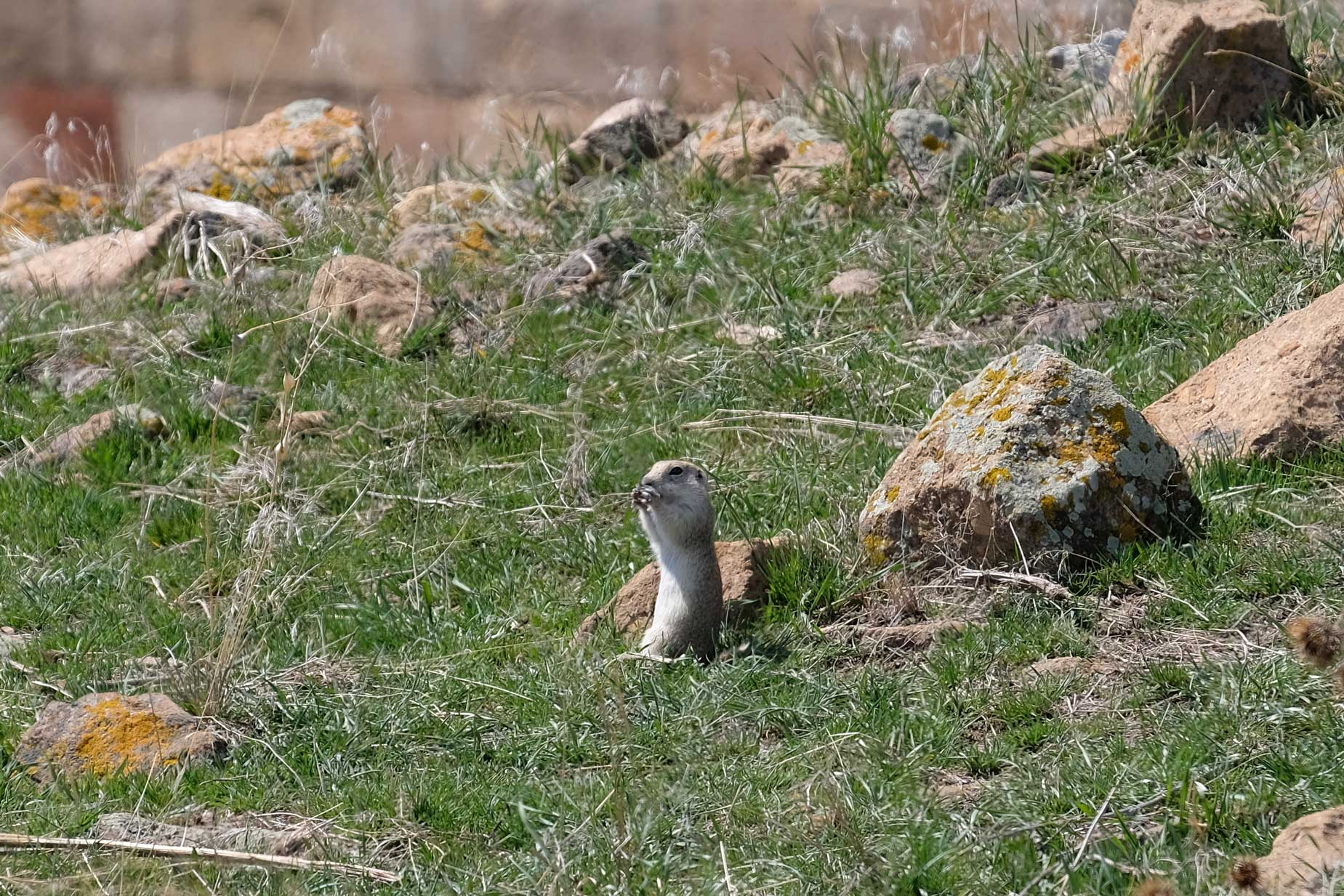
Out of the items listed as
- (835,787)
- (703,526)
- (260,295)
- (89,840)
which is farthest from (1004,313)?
(89,840)

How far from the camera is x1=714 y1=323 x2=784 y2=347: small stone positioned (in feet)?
23.2

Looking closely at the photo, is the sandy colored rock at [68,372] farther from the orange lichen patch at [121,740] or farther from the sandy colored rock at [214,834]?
the sandy colored rock at [214,834]

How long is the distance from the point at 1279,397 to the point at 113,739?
3.85 meters

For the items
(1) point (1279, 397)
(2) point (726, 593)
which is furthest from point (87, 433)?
(1) point (1279, 397)

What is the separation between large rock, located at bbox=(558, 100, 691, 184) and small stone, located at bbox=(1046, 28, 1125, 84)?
2456 mm

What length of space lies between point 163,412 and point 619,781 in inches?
177

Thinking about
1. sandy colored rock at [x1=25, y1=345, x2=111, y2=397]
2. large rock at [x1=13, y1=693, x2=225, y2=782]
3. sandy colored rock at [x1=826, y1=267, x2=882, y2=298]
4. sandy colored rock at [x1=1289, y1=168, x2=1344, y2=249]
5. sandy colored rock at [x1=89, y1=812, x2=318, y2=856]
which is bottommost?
sandy colored rock at [x1=25, y1=345, x2=111, y2=397]

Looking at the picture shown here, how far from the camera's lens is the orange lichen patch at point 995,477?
4.76 meters

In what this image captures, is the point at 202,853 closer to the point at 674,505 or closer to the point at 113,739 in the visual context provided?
the point at 113,739

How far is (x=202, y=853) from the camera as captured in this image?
373 centimetres

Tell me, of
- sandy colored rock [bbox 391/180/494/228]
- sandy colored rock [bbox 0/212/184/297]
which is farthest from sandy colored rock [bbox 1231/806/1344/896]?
sandy colored rock [bbox 0/212/184/297]

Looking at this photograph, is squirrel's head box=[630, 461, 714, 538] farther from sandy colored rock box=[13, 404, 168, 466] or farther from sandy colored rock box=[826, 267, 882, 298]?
sandy colored rock box=[13, 404, 168, 466]

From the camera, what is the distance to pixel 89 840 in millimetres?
3756

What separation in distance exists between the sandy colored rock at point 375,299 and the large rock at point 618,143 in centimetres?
190
